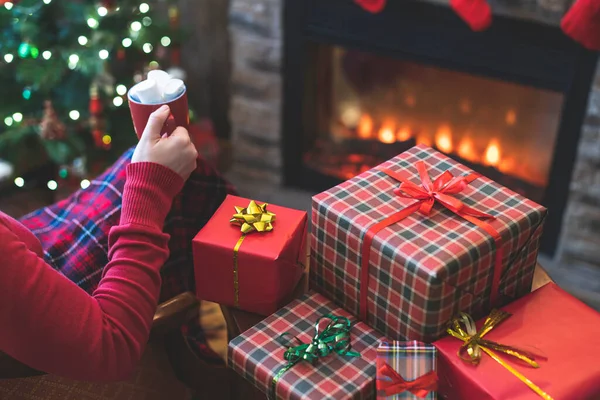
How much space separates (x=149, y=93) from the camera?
1.27 metres

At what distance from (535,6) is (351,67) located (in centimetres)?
78

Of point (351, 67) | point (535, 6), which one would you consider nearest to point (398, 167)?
point (535, 6)

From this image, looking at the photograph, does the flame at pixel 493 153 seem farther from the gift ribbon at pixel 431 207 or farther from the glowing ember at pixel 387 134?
the gift ribbon at pixel 431 207

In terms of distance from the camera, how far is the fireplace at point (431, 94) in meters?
2.23

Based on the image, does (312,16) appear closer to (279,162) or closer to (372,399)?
(279,162)

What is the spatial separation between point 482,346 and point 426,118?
1.64 metres

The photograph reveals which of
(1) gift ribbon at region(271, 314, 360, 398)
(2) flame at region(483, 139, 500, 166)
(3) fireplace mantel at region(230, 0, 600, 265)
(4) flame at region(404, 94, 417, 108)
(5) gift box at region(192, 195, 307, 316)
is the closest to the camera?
(1) gift ribbon at region(271, 314, 360, 398)

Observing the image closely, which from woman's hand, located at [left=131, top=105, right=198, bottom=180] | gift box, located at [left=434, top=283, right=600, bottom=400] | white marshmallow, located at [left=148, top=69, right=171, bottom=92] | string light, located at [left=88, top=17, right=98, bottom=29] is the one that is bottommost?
gift box, located at [left=434, top=283, right=600, bottom=400]

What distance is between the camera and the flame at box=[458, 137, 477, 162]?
2.62m

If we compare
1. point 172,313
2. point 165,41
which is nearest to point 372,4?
point 165,41

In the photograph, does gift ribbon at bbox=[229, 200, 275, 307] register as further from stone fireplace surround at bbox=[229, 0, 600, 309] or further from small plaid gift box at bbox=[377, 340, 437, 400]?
stone fireplace surround at bbox=[229, 0, 600, 309]

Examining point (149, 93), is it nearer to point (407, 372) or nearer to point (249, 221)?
point (249, 221)

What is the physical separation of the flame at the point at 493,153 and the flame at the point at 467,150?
0.05m

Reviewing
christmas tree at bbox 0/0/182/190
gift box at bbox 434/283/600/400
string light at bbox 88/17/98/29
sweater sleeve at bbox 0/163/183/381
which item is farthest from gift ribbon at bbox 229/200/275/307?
string light at bbox 88/17/98/29
